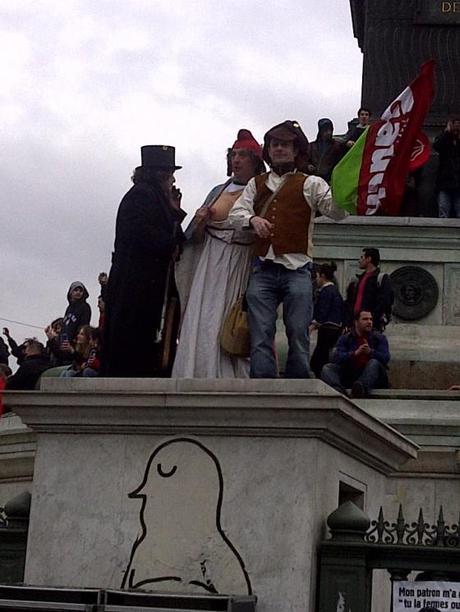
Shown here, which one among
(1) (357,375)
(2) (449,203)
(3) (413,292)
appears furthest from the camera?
(2) (449,203)

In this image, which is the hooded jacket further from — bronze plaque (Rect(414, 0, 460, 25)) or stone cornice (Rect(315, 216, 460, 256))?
bronze plaque (Rect(414, 0, 460, 25))

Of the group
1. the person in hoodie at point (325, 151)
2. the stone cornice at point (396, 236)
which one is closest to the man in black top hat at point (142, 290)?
the stone cornice at point (396, 236)

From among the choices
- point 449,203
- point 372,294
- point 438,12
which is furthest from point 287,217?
point 438,12

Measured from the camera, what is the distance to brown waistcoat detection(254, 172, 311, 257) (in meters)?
9.02

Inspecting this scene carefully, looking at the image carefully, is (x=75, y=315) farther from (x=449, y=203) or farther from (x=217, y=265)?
(x=217, y=265)

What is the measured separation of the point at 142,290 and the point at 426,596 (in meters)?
2.43

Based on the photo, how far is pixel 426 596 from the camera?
771cm

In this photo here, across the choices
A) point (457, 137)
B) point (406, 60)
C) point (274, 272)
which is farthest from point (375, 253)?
point (274, 272)

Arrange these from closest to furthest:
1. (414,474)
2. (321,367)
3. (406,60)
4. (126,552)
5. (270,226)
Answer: (126,552) < (270,226) < (414,474) < (321,367) < (406,60)

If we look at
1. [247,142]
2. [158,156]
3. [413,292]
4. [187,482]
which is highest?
[413,292]

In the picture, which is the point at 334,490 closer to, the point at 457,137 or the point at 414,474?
the point at 414,474

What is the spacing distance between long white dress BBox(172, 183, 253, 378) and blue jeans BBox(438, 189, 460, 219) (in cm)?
1103

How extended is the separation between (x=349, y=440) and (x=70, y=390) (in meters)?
1.41

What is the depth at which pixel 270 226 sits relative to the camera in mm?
8992
